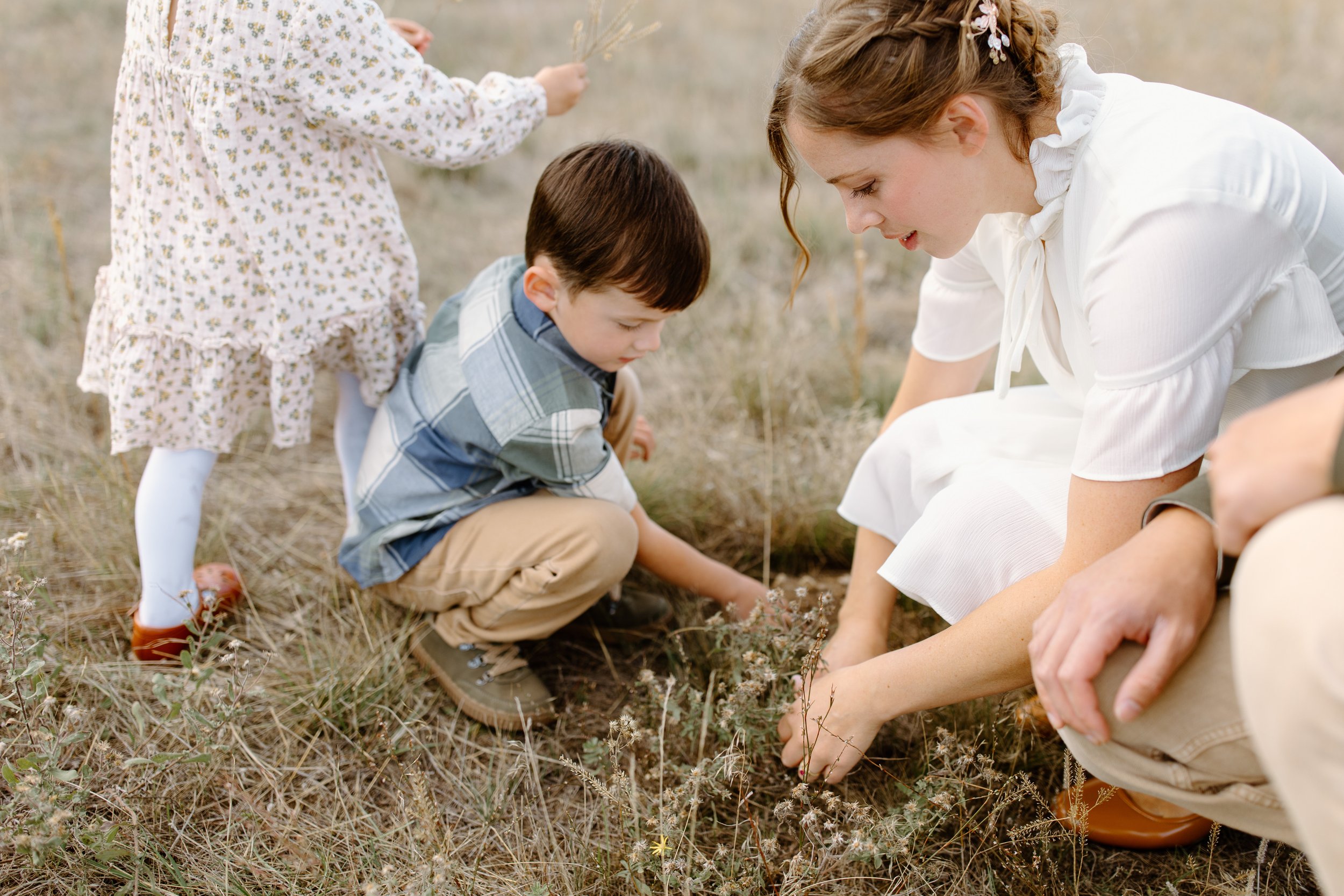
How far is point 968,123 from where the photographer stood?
1.58m

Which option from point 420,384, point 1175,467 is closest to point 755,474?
point 420,384

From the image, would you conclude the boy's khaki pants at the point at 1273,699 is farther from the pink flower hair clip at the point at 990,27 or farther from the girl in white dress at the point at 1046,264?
the pink flower hair clip at the point at 990,27

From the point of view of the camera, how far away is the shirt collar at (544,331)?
6.74ft

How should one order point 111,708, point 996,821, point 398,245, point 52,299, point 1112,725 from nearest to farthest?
point 1112,725, point 996,821, point 111,708, point 398,245, point 52,299

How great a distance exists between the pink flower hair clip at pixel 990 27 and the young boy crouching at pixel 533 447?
699 mm

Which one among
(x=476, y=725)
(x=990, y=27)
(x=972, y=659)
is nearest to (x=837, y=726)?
(x=972, y=659)

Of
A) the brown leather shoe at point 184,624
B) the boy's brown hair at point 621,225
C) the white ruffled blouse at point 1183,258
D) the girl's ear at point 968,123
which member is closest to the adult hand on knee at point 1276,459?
the white ruffled blouse at point 1183,258

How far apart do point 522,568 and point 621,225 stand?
764 millimetres

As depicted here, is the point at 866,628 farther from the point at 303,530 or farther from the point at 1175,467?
the point at 303,530

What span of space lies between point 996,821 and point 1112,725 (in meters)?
0.57

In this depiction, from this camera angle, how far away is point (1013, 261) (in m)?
1.82

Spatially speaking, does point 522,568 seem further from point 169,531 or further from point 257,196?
point 257,196

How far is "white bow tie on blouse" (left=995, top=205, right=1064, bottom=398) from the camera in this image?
168 cm

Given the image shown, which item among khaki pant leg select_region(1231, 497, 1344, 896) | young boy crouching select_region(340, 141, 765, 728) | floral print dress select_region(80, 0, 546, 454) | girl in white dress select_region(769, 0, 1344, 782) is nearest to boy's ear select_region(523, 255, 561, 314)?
young boy crouching select_region(340, 141, 765, 728)
